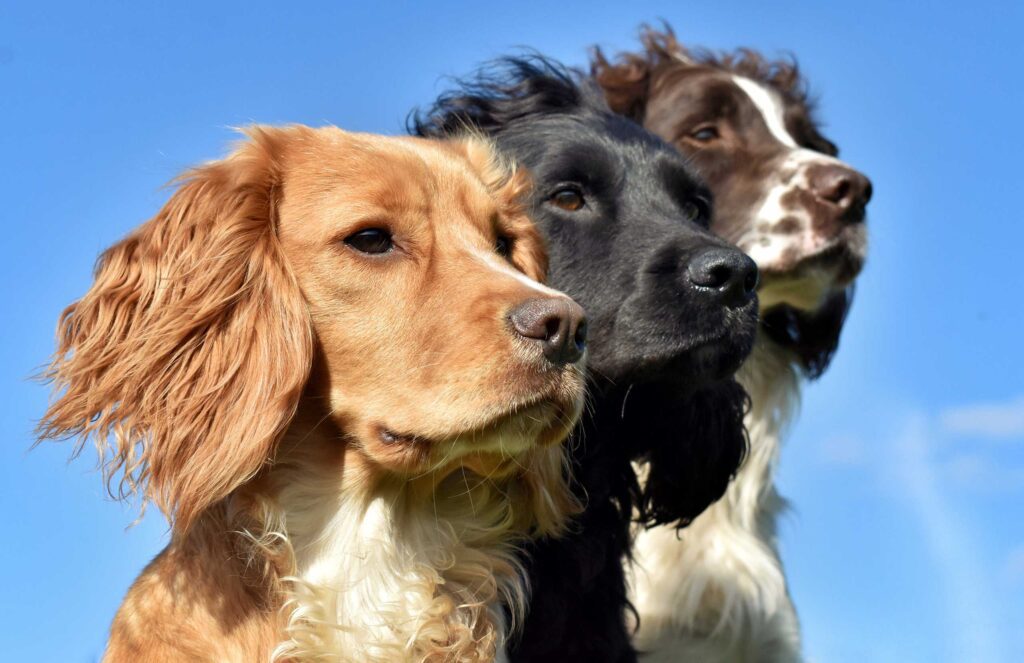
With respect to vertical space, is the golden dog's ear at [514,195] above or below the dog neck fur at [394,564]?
above

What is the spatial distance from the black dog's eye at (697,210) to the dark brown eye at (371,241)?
1711mm

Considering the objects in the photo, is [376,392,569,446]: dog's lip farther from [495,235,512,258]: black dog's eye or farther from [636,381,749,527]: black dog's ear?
[636,381,749,527]: black dog's ear

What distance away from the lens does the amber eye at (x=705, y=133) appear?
6.73m

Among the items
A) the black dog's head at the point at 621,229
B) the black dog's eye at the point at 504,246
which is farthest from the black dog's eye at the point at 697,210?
the black dog's eye at the point at 504,246

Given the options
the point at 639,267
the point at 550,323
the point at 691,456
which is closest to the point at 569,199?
the point at 639,267

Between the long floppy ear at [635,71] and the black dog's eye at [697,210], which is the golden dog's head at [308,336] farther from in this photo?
the long floppy ear at [635,71]

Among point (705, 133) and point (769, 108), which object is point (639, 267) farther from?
point (769, 108)

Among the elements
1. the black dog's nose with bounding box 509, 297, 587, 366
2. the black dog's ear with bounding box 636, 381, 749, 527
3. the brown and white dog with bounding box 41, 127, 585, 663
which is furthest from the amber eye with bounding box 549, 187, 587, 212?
the black dog's nose with bounding box 509, 297, 587, 366

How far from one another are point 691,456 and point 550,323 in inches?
80.6

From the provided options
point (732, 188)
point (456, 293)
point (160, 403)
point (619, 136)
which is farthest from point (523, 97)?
point (160, 403)

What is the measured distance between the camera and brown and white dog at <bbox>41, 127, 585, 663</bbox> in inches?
145

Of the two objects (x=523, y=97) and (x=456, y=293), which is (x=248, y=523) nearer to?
(x=456, y=293)

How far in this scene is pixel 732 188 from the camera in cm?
647

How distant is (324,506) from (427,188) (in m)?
1.06
